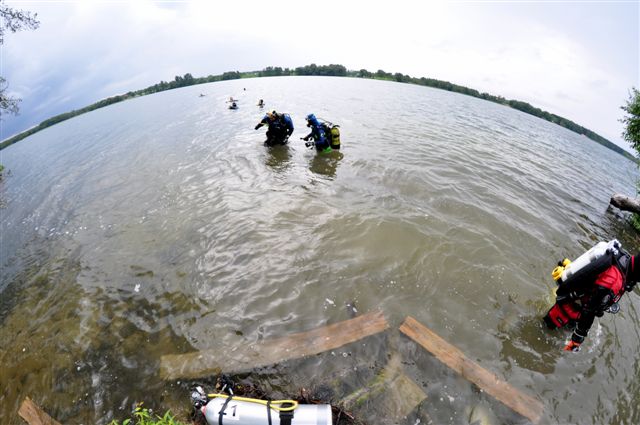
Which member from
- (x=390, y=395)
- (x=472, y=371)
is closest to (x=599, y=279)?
(x=472, y=371)

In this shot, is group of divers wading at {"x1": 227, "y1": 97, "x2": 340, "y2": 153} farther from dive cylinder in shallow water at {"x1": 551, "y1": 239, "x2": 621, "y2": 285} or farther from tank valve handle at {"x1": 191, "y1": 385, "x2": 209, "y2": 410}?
tank valve handle at {"x1": 191, "y1": 385, "x2": 209, "y2": 410}

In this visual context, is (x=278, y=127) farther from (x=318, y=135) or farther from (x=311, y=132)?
(x=318, y=135)

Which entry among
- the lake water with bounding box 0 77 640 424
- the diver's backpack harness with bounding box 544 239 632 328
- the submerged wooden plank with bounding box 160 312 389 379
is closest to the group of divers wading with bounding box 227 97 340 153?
the lake water with bounding box 0 77 640 424

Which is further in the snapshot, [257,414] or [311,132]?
[311,132]

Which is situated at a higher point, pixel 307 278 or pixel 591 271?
pixel 591 271

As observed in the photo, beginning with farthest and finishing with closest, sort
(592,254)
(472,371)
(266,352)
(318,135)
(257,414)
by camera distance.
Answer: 1. (318,135)
2. (266,352)
3. (472,371)
4. (592,254)
5. (257,414)

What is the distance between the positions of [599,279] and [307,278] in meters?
5.34

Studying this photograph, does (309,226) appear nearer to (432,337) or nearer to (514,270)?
(432,337)

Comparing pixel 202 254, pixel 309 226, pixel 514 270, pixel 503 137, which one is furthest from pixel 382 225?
pixel 503 137

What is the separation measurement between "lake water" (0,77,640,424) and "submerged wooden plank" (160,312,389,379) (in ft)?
0.51

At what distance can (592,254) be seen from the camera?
454 cm

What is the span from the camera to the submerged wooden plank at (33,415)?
4504 mm

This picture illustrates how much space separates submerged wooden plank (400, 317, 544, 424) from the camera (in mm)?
4352

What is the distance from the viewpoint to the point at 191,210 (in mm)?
10328
